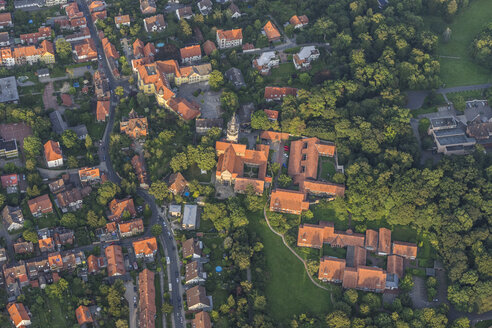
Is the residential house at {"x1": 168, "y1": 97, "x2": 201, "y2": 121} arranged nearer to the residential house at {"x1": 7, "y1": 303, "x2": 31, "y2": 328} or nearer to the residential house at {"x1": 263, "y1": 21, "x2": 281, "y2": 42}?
the residential house at {"x1": 263, "y1": 21, "x2": 281, "y2": 42}

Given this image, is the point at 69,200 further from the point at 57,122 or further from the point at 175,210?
the point at 57,122

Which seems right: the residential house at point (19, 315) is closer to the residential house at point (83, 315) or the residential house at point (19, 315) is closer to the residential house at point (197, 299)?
the residential house at point (83, 315)

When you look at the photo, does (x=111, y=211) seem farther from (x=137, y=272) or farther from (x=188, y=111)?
(x=188, y=111)

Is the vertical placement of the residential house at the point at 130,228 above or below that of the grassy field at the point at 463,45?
below

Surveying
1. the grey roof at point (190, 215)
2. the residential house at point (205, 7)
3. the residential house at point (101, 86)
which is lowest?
the grey roof at point (190, 215)

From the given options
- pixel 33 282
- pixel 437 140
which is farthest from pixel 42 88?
pixel 437 140

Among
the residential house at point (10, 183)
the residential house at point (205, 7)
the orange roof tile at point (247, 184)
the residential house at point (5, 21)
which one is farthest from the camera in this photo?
the residential house at point (205, 7)

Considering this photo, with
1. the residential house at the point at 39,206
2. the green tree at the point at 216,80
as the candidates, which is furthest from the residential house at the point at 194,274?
the green tree at the point at 216,80

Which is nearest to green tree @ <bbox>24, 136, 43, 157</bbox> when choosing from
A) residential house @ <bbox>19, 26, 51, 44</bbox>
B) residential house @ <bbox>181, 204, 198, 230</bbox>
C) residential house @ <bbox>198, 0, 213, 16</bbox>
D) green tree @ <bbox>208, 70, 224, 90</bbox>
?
residential house @ <bbox>181, 204, 198, 230</bbox>
